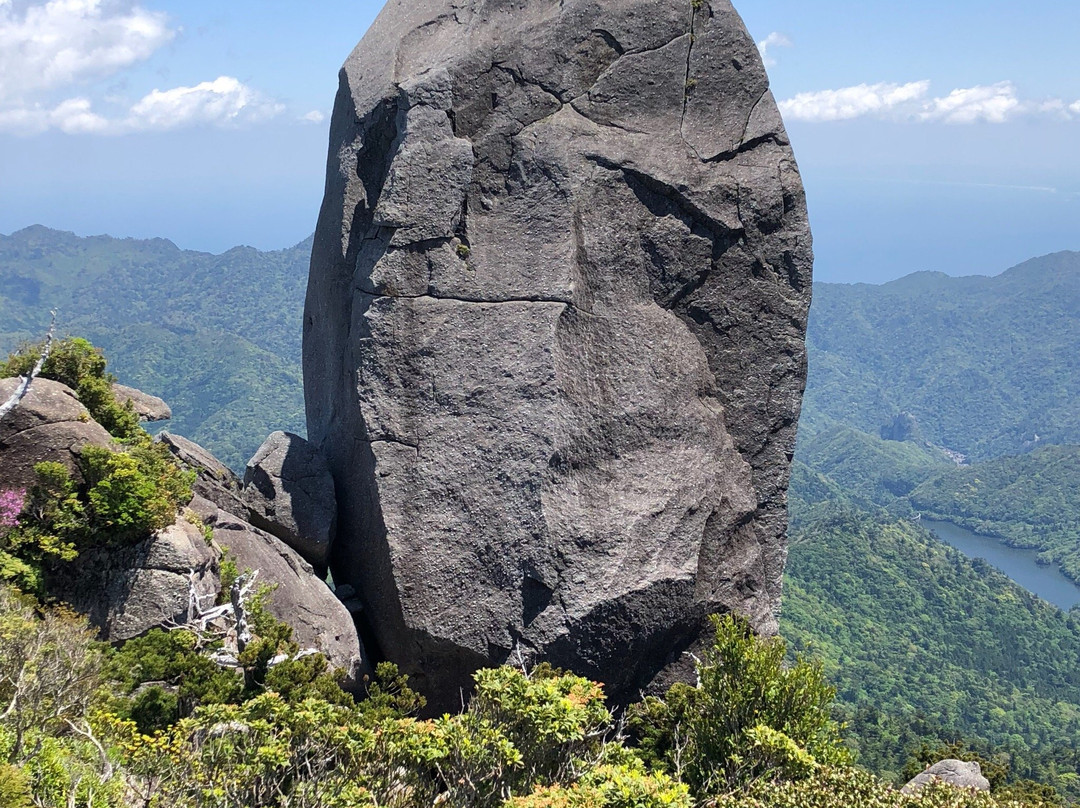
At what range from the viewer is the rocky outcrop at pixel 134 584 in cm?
1167

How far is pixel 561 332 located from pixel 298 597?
557 centimetres

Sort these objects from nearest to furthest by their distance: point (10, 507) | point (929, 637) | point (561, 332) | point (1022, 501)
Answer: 1. point (10, 507)
2. point (561, 332)
3. point (929, 637)
4. point (1022, 501)

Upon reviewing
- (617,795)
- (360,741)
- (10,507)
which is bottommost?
(617,795)

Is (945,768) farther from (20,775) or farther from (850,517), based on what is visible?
(850,517)

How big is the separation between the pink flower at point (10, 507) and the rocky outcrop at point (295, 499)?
358 cm

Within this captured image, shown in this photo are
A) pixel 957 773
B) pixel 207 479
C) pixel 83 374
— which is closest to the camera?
pixel 83 374

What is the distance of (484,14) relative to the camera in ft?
49.3

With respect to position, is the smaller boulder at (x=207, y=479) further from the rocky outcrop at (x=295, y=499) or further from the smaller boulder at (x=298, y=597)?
the smaller boulder at (x=298, y=597)

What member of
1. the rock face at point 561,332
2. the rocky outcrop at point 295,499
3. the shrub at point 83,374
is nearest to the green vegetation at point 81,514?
the shrub at point 83,374

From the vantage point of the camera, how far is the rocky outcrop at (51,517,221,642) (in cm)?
1167

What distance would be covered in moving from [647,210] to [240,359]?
568 feet

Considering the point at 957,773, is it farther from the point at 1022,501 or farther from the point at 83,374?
the point at 1022,501

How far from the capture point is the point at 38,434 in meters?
12.1

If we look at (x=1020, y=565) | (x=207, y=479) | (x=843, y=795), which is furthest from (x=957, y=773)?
(x=1020, y=565)
